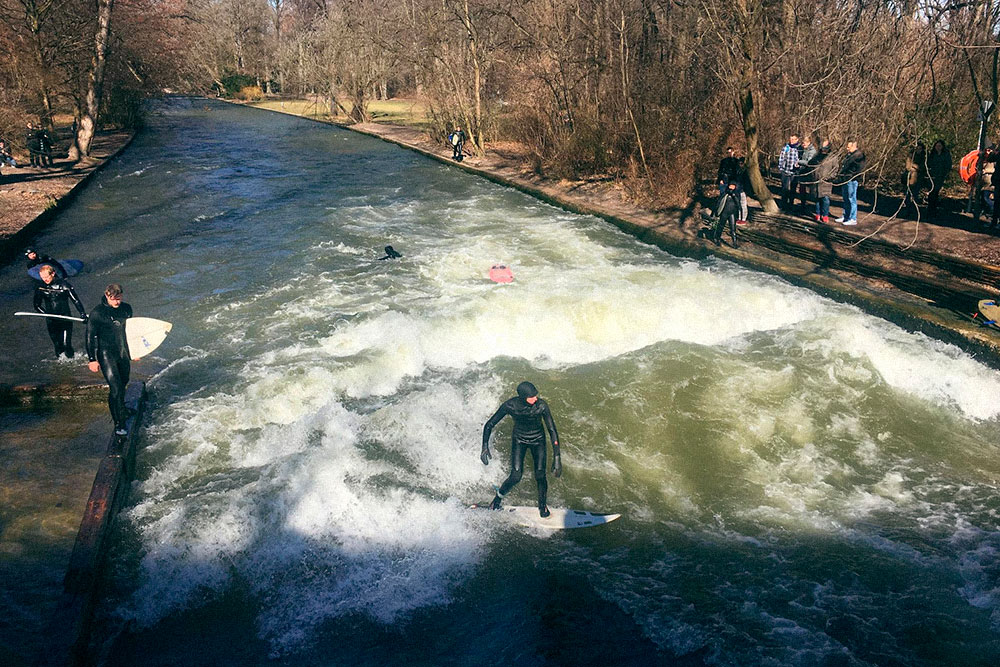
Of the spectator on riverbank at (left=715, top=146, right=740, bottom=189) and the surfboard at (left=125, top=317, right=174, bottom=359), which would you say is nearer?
the surfboard at (left=125, top=317, right=174, bottom=359)

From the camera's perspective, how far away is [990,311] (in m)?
12.1

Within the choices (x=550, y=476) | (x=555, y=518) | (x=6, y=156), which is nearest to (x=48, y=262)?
(x=550, y=476)

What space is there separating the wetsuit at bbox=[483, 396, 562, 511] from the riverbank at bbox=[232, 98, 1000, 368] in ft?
23.7

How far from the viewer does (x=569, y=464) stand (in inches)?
386

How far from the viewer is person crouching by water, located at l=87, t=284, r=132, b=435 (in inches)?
367

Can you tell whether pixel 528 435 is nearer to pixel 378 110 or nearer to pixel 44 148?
pixel 44 148

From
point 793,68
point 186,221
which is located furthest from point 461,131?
point 793,68

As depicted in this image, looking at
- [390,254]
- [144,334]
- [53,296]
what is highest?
[53,296]

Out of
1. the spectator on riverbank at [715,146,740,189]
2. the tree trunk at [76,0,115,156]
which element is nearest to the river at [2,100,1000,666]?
the spectator on riverbank at [715,146,740,189]

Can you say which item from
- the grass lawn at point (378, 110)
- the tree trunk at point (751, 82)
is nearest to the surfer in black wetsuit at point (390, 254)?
the tree trunk at point (751, 82)

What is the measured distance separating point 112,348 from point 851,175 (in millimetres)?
15049

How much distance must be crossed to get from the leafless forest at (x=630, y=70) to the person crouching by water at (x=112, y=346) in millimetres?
11242

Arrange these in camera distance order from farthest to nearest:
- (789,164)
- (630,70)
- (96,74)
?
(96,74)
(630,70)
(789,164)

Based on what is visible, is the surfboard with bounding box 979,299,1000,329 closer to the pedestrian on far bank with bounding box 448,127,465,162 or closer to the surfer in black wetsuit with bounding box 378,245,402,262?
the surfer in black wetsuit with bounding box 378,245,402,262
